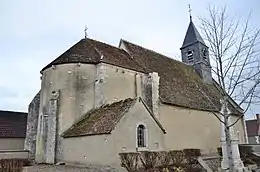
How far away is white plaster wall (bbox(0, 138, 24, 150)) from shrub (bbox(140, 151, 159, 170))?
17.6 meters

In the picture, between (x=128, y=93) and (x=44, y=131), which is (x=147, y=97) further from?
(x=44, y=131)

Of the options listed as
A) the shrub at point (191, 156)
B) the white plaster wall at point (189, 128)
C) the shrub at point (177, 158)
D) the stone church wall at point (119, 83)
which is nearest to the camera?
the shrub at point (177, 158)

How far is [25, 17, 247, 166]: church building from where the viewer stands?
13836mm

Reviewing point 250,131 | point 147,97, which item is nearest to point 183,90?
point 147,97

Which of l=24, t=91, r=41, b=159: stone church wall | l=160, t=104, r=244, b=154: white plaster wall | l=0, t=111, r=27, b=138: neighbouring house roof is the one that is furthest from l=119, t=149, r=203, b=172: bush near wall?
l=0, t=111, r=27, b=138: neighbouring house roof

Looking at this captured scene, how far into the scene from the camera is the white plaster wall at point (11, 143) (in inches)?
938

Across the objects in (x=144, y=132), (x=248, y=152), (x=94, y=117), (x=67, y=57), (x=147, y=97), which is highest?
(x=67, y=57)

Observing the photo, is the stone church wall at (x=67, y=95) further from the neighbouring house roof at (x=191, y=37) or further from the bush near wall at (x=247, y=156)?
the neighbouring house roof at (x=191, y=37)

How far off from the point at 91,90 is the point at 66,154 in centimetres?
457

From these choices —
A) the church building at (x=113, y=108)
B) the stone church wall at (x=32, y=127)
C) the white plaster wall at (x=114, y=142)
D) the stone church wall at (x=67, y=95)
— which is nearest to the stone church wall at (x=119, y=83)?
the church building at (x=113, y=108)

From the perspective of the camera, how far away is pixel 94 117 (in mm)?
15484

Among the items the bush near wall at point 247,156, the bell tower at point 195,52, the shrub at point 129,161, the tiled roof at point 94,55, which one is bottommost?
the bush near wall at point 247,156

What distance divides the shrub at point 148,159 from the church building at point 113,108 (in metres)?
1.89

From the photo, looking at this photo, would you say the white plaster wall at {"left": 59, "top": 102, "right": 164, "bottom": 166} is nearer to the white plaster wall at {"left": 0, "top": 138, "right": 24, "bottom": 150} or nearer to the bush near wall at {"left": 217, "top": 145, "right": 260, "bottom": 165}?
the bush near wall at {"left": 217, "top": 145, "right": 260, "bottom": 165}
